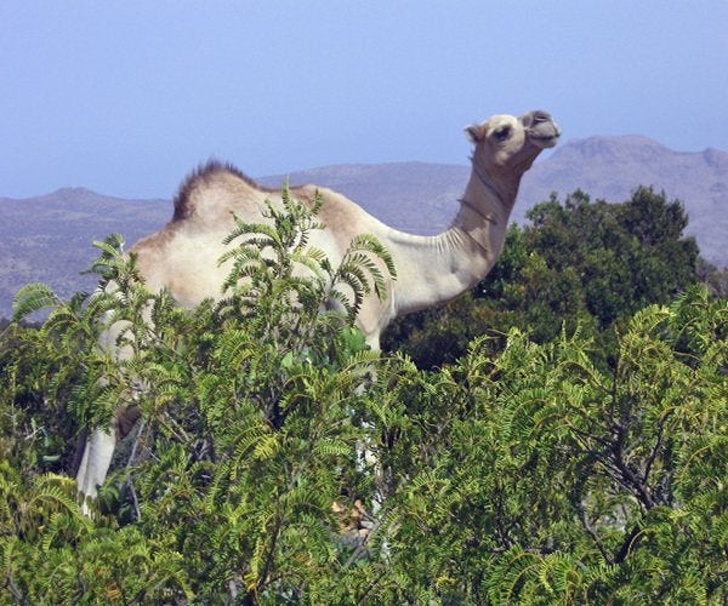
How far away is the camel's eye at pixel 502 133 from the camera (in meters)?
15.2

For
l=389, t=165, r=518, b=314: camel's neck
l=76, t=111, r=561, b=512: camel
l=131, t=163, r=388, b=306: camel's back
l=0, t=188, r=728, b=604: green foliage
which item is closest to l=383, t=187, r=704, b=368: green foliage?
l=389, t=165, r=518, b=314: camel's neck

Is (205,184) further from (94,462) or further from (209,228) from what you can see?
(94,462)

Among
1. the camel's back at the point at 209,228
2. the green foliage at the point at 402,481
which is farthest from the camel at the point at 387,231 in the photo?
the green foliage at the point at 402,481

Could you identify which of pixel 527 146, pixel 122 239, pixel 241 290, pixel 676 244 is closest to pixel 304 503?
pixel 241 290

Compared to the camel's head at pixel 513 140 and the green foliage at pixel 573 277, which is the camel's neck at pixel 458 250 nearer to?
the camel's head at pixel 513 140

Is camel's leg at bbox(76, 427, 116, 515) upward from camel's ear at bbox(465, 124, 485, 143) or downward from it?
downward

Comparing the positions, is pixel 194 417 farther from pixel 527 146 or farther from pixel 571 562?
pixel 527 146

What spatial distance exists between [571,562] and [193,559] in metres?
1.85

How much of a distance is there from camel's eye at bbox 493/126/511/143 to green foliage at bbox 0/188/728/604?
263 inches

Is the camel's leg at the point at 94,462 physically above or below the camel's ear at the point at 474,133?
below

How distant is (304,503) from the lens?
6.76 m

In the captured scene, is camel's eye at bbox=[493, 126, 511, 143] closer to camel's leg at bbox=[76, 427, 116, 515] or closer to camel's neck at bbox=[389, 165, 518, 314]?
camel's neck at bbox=[389, 165, 518, 314]

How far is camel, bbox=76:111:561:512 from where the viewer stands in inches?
529

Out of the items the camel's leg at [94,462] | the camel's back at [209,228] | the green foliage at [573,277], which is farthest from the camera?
the green foliage at [573,277]
